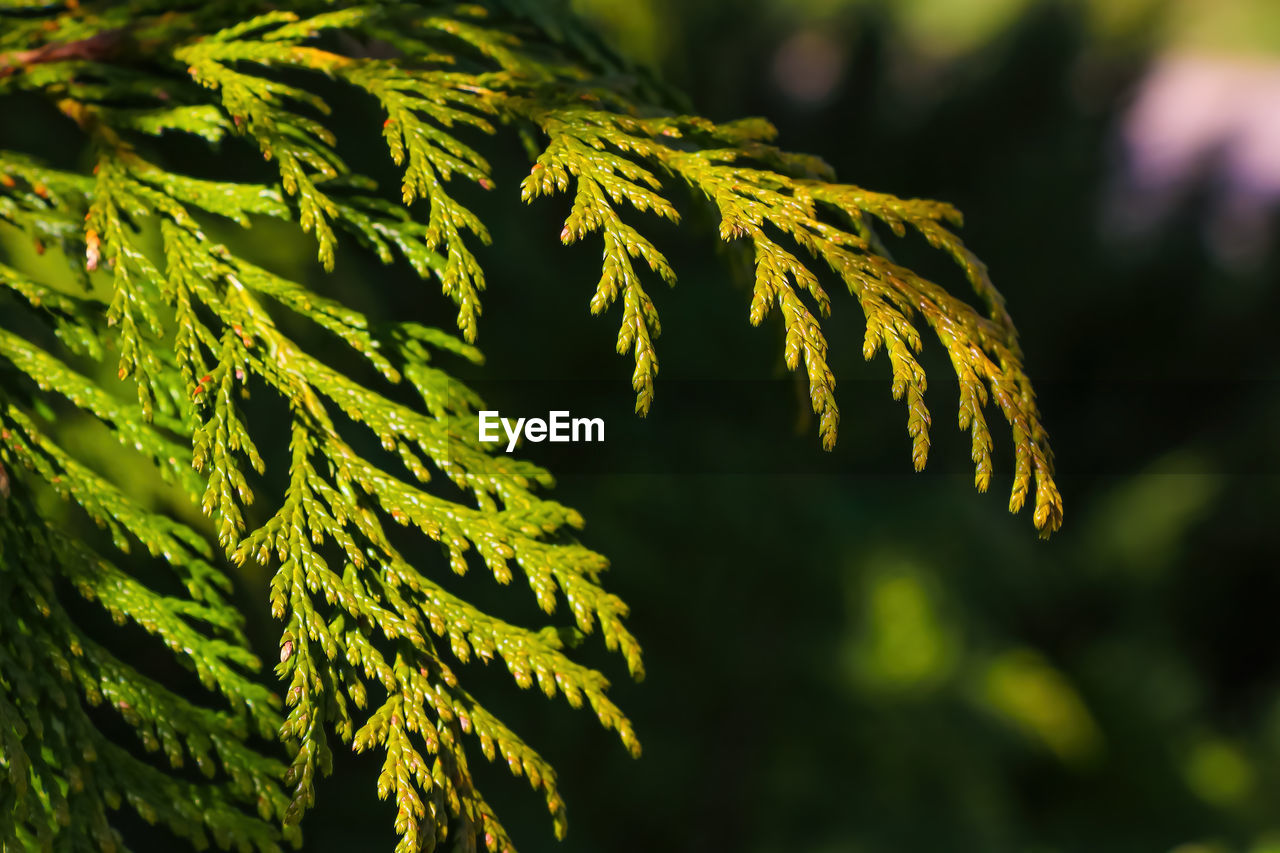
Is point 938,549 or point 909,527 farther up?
point 909,527

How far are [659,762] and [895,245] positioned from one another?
9.72 feet

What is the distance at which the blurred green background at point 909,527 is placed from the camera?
364 cm

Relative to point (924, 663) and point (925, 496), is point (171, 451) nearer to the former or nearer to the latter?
→ point (924, 663)

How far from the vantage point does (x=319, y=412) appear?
3.53ft

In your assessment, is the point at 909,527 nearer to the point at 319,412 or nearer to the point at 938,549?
the point at 938,549

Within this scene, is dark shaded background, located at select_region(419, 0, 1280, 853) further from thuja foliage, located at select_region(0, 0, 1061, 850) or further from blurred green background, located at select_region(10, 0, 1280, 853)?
thuja foliage, located at select_region(0, 0, 1061, 850)

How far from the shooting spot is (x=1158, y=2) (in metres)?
8.74

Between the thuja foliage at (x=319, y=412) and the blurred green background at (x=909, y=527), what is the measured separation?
38 cm

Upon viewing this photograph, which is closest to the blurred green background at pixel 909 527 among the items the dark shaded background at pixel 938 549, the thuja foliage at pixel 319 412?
the dark shaded background at pixel 938 549

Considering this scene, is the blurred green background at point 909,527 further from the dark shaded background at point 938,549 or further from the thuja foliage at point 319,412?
the thuja foliage at point 319,412

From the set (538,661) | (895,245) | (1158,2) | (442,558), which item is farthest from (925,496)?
(1158,2)

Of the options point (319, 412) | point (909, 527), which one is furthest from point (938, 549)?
point (319, 412)

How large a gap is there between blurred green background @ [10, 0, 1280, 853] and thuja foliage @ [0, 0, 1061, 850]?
379 millimetres

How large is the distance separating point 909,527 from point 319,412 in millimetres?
4147
